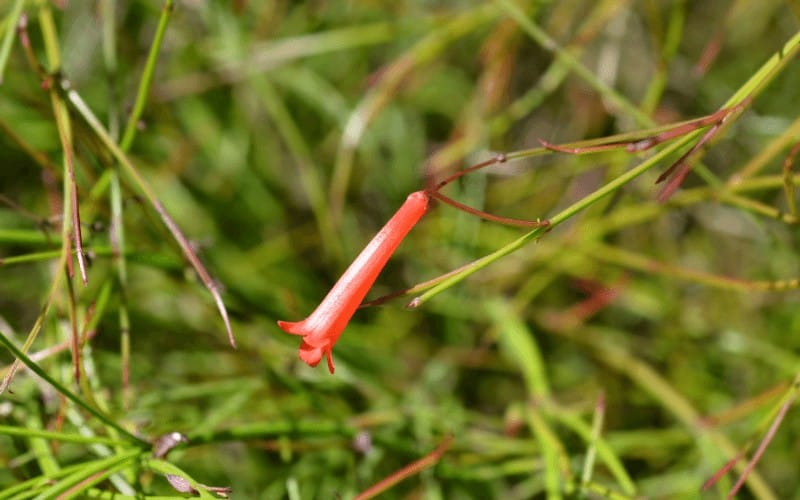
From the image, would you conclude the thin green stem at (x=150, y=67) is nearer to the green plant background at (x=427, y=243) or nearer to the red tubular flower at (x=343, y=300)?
the green plant background at (x=427, y=243)

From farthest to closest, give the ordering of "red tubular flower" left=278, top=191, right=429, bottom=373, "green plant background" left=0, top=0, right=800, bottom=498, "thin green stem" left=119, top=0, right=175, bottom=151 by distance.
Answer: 1. "green plant background" left=0, top=0, right=800, bottom=498
2. "thin green stem" left=119, top=0, right=175, bottom=151
3. "red tubular flower" left=278, top=191, right=429, bottom=373

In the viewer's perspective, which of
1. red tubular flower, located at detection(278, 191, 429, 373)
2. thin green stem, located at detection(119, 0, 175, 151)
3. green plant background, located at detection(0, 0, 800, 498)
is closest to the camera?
red tubular flower, located at detection(278, 191, 429, 373)

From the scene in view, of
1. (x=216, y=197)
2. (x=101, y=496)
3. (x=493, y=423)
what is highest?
(x=216, y=197)

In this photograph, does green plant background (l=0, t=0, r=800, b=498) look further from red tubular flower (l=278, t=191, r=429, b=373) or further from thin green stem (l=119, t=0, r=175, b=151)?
red tubular flower (l=278, t=191, r=429, b=373)

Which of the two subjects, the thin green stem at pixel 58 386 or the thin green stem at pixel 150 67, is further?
the thin green stem at pixel 150 67

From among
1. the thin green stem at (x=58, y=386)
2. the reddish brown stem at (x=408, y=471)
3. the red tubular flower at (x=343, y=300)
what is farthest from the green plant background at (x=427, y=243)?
the red tubular flower at (x=343, y=300)

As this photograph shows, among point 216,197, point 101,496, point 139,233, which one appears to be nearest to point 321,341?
point 101,496

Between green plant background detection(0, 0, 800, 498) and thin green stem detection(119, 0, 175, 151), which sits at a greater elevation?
thin green stem detection(119, 0, 175, 151)

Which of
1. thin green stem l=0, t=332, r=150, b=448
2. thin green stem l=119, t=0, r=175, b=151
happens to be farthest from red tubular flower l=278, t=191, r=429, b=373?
thin green stem l=119, t=0, r=175, b=151

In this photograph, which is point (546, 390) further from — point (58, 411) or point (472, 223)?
point (58, 411)
